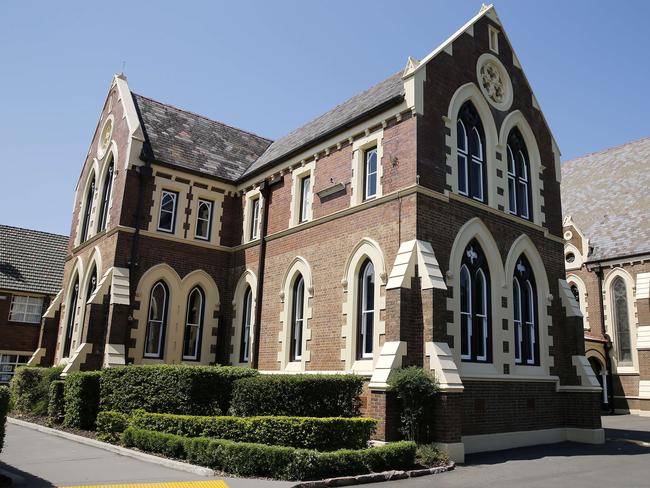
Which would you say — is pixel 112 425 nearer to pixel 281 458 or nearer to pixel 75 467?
pixel 75 467

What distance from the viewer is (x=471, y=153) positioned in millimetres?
17469

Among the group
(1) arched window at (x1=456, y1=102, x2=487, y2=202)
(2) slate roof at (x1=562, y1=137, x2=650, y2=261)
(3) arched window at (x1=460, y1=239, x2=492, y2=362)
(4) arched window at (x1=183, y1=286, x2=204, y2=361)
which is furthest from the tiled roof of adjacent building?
(2) slate roof at (x1=562, y1=137, x2=650, y2=261)

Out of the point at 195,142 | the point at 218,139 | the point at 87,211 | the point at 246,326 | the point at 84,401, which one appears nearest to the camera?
the point at 84,401

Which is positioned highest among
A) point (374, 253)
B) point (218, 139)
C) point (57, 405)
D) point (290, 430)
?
point (218, 139)

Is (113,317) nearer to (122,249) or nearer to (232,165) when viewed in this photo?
(122,249)

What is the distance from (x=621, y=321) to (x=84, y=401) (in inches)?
1050

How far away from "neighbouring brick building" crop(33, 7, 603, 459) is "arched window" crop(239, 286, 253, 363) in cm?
7

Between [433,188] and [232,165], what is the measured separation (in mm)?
11441

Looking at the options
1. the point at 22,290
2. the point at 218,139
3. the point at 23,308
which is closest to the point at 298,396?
the point at 218,139

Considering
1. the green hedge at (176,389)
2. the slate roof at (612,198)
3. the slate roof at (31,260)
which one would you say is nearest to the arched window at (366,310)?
the green hedge at (176,389)

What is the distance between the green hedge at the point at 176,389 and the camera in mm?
13695

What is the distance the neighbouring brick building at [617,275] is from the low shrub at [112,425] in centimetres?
2355

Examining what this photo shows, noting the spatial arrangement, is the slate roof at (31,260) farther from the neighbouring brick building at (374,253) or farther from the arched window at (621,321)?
the arched window at (621,321)

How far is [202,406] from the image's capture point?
13773 millimetres
